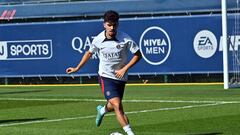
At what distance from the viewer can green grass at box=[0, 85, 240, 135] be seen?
1438cm

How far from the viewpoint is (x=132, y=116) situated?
17.2 meters

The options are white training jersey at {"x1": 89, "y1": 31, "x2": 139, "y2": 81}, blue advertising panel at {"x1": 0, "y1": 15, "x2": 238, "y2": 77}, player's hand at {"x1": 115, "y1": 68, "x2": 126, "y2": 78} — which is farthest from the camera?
blue advertising panel at {"x1": 0, "y1": 15, "x2": 238, "y2": 77}

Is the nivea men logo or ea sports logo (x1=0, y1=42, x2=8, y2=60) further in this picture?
ea sports logo (x1=0, y1=42, x2=8, y2=60)

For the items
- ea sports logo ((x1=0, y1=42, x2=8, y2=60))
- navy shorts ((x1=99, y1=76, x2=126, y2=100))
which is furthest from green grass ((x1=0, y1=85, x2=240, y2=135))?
ea sports logo ((x1=0, y1=42, x2=8, y2=60))

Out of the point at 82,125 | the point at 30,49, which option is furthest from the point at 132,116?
the point at 30,49

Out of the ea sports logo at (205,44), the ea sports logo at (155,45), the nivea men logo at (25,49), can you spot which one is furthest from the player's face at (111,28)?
the nivea men logo at (25,49)

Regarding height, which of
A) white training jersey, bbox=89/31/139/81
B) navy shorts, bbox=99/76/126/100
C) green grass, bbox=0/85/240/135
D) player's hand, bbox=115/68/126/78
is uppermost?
white training jersey, bbox=89/31/139/81

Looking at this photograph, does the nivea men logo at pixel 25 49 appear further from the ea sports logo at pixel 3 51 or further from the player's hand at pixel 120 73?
the player's hand at pixel 120 73

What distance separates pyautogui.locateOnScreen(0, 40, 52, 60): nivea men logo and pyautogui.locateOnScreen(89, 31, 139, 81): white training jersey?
21.6 m

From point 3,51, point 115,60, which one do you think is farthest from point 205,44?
point 115,60

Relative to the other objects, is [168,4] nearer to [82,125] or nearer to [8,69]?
[8,69]

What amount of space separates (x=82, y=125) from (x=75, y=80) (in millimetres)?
18804

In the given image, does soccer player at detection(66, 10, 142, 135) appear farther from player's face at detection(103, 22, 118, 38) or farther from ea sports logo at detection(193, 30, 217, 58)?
ea sports logo at detection(193, 30, 217, 58)

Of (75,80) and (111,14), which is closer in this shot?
(111,14)
